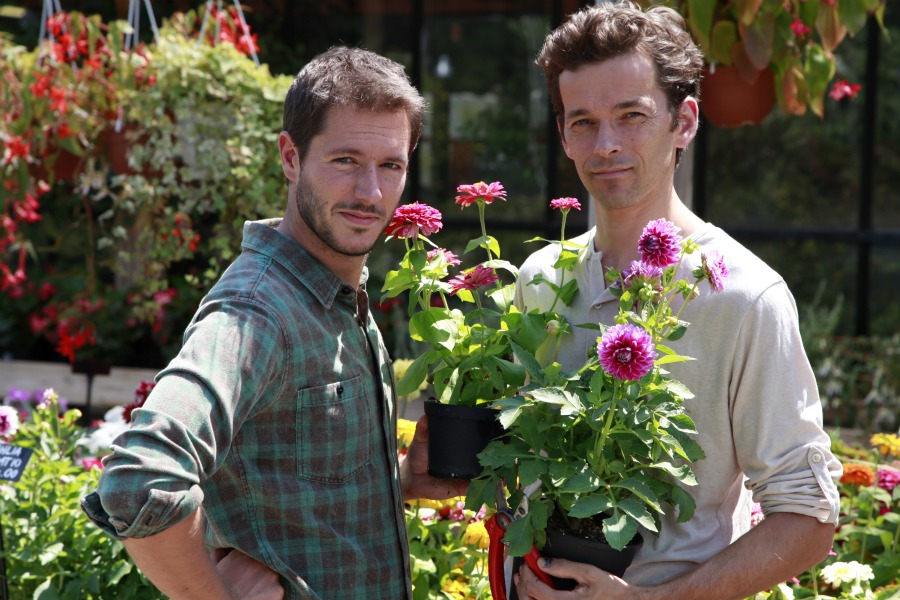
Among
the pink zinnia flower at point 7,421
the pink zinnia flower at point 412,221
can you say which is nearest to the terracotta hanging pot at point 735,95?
the pink zinnia flower at point 412,221

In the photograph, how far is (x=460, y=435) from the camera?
170cm

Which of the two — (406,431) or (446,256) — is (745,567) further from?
(406,431)

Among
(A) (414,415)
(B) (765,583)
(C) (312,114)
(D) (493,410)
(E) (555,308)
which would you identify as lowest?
(A) (414,415)

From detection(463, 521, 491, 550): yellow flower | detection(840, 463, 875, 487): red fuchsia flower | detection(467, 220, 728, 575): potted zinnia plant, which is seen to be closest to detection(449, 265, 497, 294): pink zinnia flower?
detection(467, 220, 728, 575): potted zinnia plant

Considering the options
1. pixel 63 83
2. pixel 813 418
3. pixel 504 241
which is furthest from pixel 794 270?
pixel 813 418

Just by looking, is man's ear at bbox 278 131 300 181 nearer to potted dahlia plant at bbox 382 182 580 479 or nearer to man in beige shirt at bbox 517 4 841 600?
potted dahlia plant at bbox 382 182 580 479

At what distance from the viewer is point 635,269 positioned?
1543 mm

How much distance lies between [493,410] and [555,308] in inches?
11.6

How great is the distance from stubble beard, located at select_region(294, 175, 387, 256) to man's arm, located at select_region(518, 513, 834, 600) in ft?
2.05

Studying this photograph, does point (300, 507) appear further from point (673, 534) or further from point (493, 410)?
point (673, 534)

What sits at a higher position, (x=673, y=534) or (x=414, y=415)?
(x=673, y=534)

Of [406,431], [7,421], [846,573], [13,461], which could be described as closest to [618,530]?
[846,573]

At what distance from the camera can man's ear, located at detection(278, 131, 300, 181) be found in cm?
173

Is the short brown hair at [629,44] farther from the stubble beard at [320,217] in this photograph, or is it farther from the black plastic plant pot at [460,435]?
the black plastic plant pot at [460,435]
